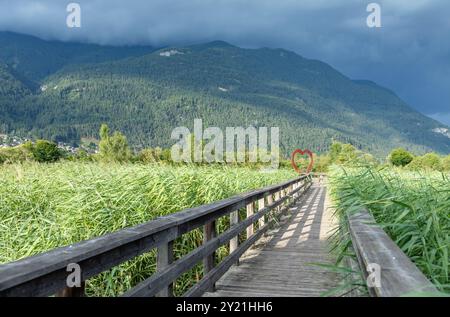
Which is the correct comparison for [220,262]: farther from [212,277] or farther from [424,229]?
[424,229]

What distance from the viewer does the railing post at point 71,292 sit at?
1.84 metres

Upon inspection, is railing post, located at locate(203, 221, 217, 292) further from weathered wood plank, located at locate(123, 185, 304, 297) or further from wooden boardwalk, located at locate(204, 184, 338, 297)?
wooden boardwalk, located at locate(204, 184, 338, 297)

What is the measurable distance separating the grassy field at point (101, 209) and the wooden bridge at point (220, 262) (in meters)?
0.51

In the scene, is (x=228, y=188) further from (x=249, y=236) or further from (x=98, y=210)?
(x=98, y=210)

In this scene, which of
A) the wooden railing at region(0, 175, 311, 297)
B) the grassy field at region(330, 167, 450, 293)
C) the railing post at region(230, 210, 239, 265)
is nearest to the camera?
the wooden railing at region(0, 175, 311, 297)

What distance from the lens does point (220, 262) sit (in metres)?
4.15

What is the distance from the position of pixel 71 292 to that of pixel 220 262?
2.40 meters

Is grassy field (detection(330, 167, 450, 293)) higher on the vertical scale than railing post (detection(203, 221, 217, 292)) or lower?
higher

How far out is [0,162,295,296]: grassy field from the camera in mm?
3879

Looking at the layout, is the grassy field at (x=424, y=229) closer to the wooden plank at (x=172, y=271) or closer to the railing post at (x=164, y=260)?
the wooden plank at (x=172, y=271)

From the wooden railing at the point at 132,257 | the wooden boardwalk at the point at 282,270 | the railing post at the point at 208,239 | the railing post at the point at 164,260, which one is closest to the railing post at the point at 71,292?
the wooden railing at the point at 132,257

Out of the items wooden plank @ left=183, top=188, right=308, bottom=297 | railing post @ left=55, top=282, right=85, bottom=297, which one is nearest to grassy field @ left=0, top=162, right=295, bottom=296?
wooden plank @ left=183, top=188, right=308, bottom=297
